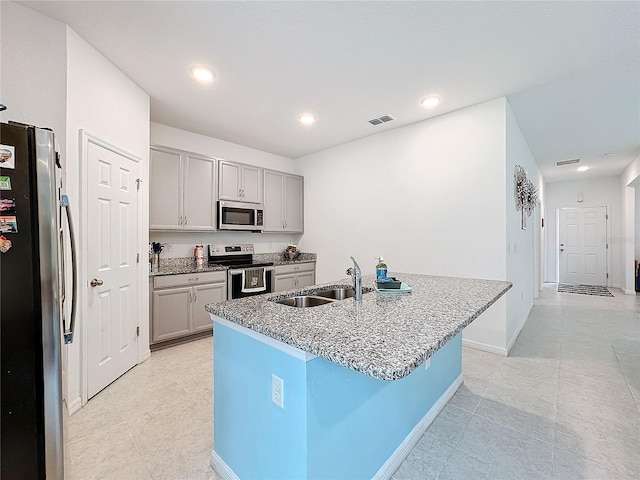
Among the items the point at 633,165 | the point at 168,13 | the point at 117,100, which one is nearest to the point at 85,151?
the point at 117,100

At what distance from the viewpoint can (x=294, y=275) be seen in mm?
4547

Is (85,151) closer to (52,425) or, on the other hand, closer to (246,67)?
(246,67)

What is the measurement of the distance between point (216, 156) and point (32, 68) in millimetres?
2395

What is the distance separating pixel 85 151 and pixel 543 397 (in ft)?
12.8

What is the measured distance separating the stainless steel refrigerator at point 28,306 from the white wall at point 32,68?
44.4 inches

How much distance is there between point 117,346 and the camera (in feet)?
8.26

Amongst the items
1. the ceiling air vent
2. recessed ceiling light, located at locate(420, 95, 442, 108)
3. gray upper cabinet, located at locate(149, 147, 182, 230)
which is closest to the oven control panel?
gray upper cabinet, located at locate(149, 147, 182, 230)

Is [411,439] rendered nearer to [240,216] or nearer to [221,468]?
[221,468]

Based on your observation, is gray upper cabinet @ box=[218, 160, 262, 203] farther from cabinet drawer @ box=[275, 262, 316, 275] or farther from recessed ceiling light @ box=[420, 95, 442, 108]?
recessed ceiling light @ box=[420, 95, 442, 108]

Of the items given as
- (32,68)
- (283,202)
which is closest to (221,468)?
(32,68)

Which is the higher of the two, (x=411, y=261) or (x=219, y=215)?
(x=219, y=215)

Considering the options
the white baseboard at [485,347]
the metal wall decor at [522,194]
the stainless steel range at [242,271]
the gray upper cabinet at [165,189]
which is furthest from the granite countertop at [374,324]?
the gray upper cabinet at [165,189]

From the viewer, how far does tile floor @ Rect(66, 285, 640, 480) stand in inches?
61.1

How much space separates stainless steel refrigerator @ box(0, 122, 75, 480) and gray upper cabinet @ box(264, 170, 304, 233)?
3.42m
